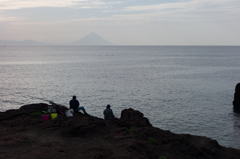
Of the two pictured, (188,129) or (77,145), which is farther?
(188,129)

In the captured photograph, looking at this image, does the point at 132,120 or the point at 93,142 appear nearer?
the point at 93,142

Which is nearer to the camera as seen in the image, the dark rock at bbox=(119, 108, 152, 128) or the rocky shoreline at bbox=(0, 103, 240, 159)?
the rocky shoreline at bbox=(0, 103, 240, 159)

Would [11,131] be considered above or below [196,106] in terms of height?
above

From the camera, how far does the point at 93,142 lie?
11.7m

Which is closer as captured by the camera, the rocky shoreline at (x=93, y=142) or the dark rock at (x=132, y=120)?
the rocky shoreline at (x=93, y=142)

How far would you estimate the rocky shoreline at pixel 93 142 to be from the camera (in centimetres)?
1009

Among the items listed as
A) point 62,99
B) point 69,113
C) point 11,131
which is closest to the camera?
point 11,131

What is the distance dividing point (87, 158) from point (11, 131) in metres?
6.09

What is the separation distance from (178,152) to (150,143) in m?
1.53

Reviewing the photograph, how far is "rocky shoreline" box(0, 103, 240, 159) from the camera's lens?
1009 cm

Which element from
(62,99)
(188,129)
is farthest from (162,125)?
(62,99)

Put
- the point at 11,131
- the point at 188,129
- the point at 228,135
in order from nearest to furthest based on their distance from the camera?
the point at 11,131
the point at 228,135
the point at 188,129

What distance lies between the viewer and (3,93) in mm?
41312

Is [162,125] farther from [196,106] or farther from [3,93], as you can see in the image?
[3,93]
